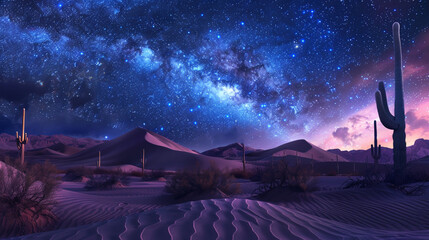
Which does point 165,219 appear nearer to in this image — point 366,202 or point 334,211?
point 334,211

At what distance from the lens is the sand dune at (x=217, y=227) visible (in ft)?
13.9

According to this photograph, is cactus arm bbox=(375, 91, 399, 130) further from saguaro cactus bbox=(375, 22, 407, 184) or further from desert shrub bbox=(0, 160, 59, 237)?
desert shrub bbox=(0, 160, 59, 237)

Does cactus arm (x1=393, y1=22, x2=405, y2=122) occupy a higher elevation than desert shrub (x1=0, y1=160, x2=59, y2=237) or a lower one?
higher

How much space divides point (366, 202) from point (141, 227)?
8.10 m

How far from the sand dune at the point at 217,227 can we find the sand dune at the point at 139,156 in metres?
54.6

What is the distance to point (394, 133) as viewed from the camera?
17594 mm

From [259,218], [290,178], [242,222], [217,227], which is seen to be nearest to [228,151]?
[290,178]

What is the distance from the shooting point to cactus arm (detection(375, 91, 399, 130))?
16.6m

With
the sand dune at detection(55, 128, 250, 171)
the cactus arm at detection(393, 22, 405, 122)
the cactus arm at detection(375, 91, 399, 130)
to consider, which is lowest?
the sand dune at detection(55, 128, 250, 171)

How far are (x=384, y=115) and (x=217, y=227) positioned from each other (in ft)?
49.7

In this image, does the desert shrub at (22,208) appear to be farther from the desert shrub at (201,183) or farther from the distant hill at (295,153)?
the distant hill at (295,153)

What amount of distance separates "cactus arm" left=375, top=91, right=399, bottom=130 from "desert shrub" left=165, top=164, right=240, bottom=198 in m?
8.78

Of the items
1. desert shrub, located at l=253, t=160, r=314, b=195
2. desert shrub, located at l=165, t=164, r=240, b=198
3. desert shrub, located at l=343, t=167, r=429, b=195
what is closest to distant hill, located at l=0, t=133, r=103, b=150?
desert shrub, located at l=165, t=164, r=240, b=198

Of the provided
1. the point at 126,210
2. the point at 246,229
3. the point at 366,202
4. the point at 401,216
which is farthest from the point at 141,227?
the point at 366,202
